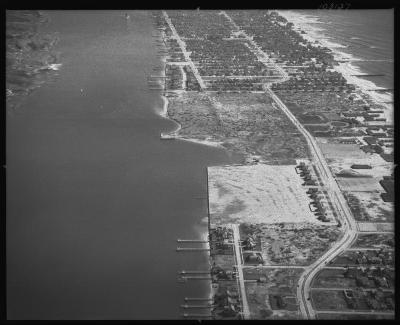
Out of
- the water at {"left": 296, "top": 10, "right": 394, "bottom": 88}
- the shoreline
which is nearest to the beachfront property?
the shoreline

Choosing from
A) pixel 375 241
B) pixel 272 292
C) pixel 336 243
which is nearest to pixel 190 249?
pixel 272 292

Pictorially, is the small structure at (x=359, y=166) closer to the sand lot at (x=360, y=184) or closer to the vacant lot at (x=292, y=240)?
the sand lot at (x=360, y=184)

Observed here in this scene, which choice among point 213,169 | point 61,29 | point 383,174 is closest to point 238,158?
point 213,169

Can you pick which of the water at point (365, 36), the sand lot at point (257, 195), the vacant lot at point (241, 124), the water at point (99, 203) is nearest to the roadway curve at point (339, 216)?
the vacant lot at point (241, 124)

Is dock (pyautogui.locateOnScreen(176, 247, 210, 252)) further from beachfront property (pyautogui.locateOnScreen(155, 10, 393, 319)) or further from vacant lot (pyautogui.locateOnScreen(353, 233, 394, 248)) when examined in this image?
vacant lot (pyautogui.locateOnScreen(353, 233, 394, 248))

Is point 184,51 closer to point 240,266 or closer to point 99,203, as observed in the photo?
point 99,203
